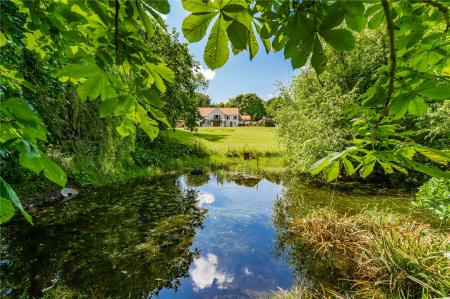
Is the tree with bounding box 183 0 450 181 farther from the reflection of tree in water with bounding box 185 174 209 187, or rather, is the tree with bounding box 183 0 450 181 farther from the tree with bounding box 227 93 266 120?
the tree with bounding box 227 93 266 120

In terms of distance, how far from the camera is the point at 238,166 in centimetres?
1850

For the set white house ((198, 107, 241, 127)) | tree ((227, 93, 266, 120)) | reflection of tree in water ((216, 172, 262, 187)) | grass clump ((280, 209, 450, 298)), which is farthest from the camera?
tree ((227, 93, 266, 120))

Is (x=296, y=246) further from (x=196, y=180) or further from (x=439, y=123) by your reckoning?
(x=196, y=180)

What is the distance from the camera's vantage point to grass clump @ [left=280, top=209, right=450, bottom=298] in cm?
403

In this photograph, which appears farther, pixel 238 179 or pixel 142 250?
pixel 238 179

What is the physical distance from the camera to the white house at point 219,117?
207 ft

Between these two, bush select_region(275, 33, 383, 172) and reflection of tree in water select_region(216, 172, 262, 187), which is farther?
reflection of tree in water select_region(216, 172, 262, 187)

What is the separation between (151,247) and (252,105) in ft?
222

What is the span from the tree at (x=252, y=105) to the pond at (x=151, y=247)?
201ft

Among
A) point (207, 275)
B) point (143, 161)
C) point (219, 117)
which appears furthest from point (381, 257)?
point (219, 117)

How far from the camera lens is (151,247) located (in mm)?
6484

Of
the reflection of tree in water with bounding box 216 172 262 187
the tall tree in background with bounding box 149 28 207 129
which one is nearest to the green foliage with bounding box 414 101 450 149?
the reflection of tree in water with bounding box 216 172 262 187

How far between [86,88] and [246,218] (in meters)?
8.84

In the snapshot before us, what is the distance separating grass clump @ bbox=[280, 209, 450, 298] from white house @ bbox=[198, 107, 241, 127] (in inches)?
2225
